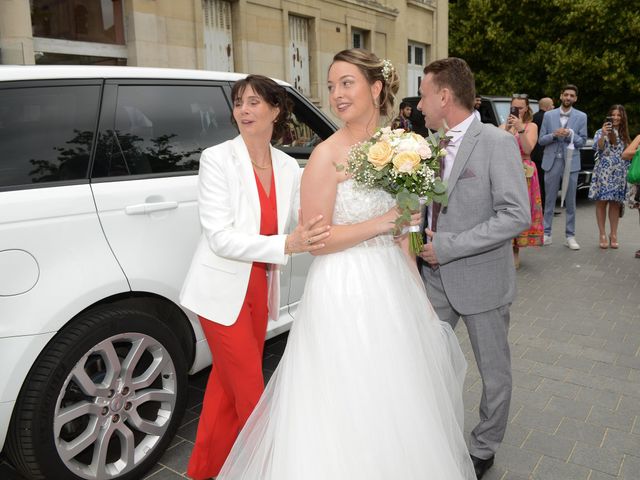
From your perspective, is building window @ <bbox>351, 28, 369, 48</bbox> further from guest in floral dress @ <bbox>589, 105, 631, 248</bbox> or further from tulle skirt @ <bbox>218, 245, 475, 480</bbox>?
tulle skirt @ <bbox>218, 245, 475, 480</bbox>

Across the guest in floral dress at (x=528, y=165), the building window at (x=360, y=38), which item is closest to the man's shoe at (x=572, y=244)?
the guest in floral dress at (x=528, y=165)

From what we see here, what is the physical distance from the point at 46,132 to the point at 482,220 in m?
2.14

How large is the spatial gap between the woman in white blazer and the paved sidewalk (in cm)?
62

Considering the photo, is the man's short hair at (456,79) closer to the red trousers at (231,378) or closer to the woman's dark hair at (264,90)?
the woman's dark hair at (264,90)

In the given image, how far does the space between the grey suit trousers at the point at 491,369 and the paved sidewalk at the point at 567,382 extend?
27 cm

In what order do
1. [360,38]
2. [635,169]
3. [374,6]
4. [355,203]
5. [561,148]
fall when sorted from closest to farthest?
[355,203] → [635,169] → [561,148] → [374,6] → [360,38]

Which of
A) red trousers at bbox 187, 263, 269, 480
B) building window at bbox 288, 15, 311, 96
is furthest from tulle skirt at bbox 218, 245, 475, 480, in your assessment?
building window at bbox 288, 15, 311, 96

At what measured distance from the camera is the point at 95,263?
289cm

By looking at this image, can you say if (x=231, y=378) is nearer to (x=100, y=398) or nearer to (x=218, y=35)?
(x=100, y=398)

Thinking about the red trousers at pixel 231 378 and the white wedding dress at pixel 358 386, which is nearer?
the white wedding dress at pixel 358 386

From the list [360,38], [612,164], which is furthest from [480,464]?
[360,38]

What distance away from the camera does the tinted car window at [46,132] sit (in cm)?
275

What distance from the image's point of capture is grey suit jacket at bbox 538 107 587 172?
899 centimetres

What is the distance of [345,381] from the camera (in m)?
2.48
